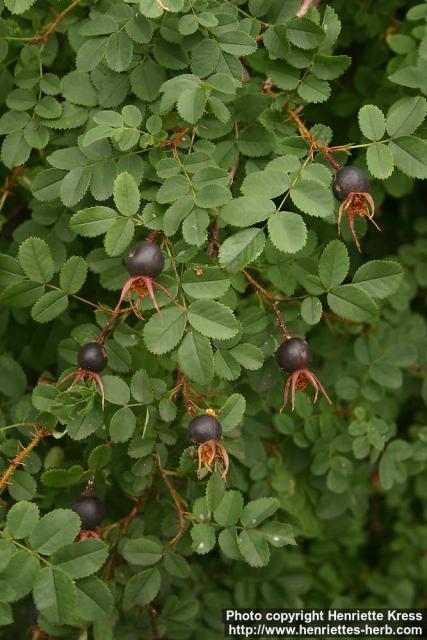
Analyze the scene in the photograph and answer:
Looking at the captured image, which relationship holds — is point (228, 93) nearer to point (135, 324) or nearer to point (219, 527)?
point (135, 324)

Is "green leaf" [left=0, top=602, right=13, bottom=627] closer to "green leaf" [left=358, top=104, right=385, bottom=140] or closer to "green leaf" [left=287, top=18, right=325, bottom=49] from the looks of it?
"green leaf" [left=358, top=104, right=385, bottom=140]

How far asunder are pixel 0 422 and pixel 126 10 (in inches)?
42.4

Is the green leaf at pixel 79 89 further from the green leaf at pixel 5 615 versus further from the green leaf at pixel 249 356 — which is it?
the green leaf at pixel 5 615

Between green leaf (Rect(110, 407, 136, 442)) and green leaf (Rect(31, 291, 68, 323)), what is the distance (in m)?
0.29

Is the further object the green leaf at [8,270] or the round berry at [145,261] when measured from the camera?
the green leaf at [8,270]

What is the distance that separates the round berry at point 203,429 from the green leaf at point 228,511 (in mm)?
242

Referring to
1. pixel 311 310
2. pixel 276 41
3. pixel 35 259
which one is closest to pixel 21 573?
pixel 35 259

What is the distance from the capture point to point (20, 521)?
1470 millimetres

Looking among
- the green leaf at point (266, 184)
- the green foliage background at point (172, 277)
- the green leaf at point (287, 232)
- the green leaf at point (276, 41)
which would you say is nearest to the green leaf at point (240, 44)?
the green foliage background at point (172, 277)

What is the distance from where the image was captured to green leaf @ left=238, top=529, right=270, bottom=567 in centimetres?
164

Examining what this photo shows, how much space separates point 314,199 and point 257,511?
2.44 ft

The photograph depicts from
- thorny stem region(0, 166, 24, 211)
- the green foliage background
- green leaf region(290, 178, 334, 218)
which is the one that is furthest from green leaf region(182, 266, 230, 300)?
thorny stem region(0, 166, 24, 211)

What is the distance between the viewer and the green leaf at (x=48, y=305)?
170cm

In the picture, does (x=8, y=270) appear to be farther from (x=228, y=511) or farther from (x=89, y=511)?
(x=228, y=511)
